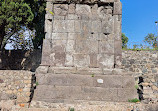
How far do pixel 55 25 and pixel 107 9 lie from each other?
2.08 metres

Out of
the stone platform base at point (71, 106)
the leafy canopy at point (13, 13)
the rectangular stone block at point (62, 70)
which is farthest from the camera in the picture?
the leafy canopy at point (13, 13)

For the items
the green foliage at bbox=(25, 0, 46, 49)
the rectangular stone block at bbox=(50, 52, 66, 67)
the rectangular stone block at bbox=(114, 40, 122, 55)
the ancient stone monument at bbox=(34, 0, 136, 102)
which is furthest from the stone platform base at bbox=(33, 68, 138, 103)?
the green foliage at bbox=(25, 0, 46, 49)

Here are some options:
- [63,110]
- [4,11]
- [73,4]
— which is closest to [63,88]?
[63,110]

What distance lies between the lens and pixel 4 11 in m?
11.8

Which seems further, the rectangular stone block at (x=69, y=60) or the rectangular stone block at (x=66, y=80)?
the rectangular stone block at (x=69, y=60)

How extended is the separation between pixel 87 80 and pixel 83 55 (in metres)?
0.97

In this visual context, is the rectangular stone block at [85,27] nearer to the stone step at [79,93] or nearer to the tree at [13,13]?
the stone step at [79,93]

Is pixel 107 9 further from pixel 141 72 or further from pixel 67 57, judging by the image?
pixel 141 72

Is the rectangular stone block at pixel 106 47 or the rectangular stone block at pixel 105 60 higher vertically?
the rectangular stone block at pixel 106 47

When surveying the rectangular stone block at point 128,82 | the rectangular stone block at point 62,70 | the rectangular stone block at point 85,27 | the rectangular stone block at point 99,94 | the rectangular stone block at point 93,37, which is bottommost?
the rectangular stone block at point 99,94

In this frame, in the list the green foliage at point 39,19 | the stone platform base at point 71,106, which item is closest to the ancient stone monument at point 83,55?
the stone platform base at point 71,106

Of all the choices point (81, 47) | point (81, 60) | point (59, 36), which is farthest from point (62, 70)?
point (59, 36)

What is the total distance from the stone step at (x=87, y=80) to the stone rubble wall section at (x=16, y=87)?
0.41m

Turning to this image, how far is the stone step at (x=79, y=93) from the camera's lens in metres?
4.83
